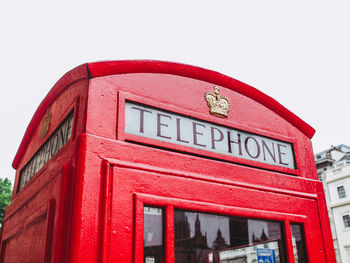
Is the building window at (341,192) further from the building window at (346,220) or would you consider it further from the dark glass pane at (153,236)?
the dark glass pane at (153,236)

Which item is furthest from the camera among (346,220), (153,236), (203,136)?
(346,220)

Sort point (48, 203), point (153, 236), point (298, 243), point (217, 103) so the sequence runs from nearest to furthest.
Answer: point (153, 236) < point (48, 203) < point (298, 243) < point (217, 103)

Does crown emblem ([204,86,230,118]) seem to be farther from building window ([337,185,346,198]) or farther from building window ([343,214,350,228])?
building window ([337,185,346,198])

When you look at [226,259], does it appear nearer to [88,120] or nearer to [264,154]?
[264,154]

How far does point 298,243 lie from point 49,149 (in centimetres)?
250

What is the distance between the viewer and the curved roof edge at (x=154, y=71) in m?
2.83

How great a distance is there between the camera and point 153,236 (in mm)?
2445

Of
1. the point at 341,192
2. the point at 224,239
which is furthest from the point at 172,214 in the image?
the point at 341,192

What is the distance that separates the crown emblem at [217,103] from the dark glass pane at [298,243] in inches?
49.3

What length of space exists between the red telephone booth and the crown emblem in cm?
1

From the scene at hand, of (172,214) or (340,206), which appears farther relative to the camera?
(340,206)

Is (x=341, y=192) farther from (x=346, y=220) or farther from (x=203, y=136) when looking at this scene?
(x=203, y=136)

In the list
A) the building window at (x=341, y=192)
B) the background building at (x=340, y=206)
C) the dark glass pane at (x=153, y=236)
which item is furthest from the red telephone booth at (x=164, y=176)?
the building window at (x=341, y=192)

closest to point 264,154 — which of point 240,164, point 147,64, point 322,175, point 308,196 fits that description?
point 240,164
